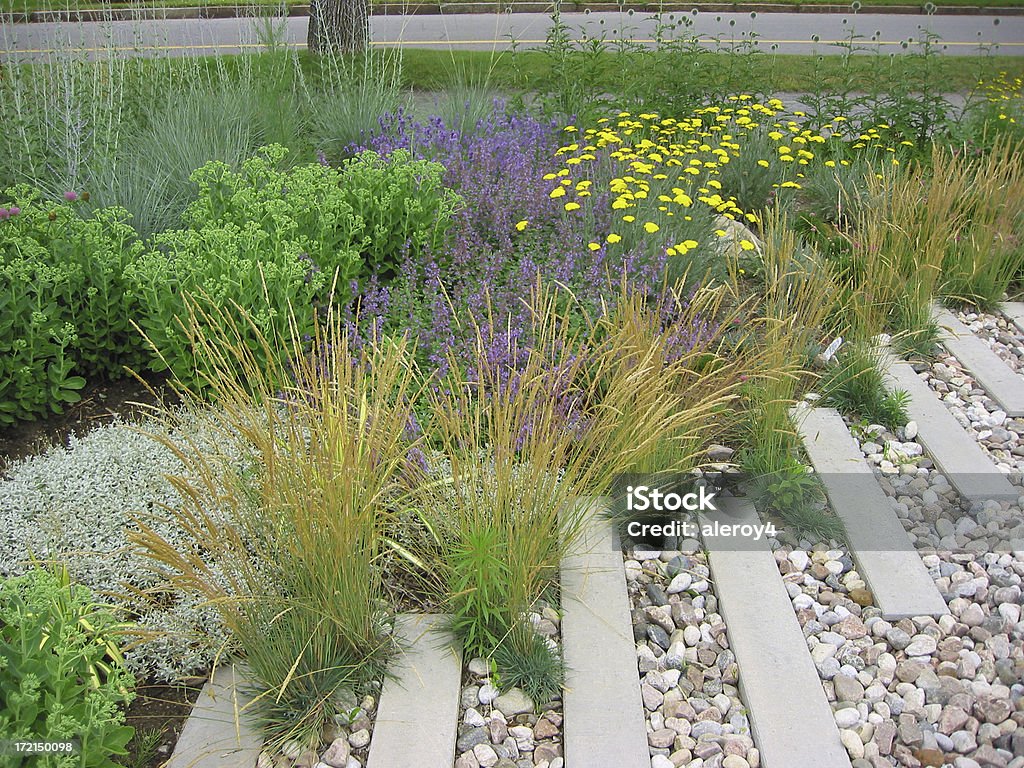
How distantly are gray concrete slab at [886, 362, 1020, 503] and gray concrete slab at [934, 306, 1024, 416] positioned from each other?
29 cm

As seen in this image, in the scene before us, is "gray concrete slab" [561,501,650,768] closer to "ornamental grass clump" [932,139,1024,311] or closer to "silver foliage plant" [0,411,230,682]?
"silver foliage plant" [0,411,230,682]

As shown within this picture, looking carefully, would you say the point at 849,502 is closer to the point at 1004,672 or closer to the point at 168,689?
the point at 1004,672

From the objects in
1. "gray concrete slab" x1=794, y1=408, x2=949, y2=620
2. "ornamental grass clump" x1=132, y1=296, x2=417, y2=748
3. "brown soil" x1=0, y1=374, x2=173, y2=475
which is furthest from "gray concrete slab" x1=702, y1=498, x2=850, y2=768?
"brown soil" x1=0, y1=374, x2=173, y2=475

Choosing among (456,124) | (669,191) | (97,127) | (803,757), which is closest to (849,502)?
(803,757)

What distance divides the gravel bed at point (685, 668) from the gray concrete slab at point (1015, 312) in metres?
2.68

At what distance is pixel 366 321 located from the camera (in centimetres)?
415

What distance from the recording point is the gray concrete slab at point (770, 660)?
8.15ft

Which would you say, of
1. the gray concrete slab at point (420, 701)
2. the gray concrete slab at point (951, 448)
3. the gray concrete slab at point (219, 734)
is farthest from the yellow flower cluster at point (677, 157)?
the gray concrete slab at point (219, 734)

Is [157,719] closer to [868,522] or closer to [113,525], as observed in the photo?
[113,525]

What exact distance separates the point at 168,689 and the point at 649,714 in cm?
142

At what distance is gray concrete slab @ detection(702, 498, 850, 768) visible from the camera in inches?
97.8

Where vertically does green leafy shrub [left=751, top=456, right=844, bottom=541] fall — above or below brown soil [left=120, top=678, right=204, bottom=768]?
above
